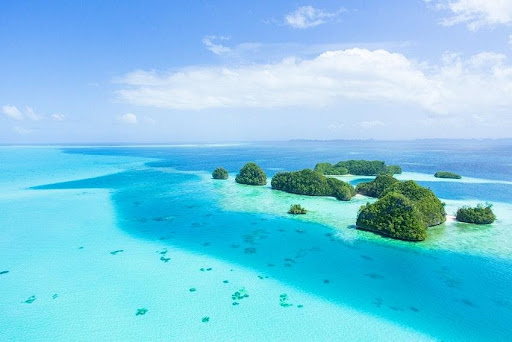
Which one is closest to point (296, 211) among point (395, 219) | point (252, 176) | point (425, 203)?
point (395, 219)

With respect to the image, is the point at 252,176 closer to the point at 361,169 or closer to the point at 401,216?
the point at 361,169

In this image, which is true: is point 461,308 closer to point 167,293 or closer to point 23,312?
point 167,293

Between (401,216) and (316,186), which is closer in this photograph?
(401,216)

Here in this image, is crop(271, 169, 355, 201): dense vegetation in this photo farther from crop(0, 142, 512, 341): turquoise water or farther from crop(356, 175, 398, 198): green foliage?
crop(0, 142, 512, 341): turquoise water

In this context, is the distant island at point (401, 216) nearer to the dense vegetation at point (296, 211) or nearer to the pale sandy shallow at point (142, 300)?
the dense vegetation at point (296, 211)

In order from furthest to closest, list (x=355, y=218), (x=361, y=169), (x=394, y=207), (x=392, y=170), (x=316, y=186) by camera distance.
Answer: (x=392, y=170), (x=361, y=169), (x=316, y=186), (x=355, y=218), (x=394, y=207)

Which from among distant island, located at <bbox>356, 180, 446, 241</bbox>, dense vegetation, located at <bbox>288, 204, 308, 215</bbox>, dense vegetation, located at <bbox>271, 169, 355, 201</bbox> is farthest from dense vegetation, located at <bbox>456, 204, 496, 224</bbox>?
dense vegetation, located at <bbox>288, 204, 308, 215</bbox>
